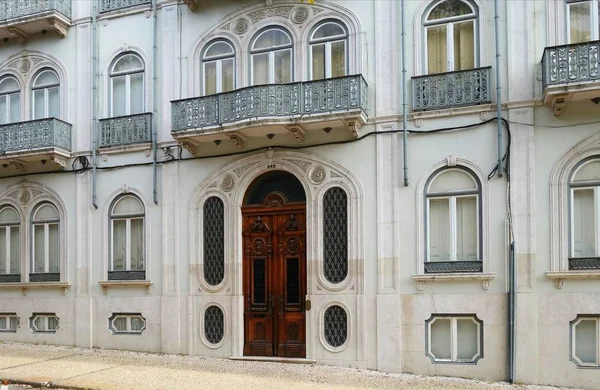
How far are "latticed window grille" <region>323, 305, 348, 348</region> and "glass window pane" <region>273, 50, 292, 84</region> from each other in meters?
5.34

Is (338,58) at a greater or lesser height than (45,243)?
greater

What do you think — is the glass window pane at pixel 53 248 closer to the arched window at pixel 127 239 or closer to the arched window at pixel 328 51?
the arched window at pixel 127 239

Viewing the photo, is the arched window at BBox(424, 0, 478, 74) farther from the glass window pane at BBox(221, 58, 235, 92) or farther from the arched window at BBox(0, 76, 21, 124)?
the arched window at BBox(0, 76, 21, 124)

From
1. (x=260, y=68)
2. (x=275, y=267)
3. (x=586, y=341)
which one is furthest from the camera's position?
(x=260, y=68)

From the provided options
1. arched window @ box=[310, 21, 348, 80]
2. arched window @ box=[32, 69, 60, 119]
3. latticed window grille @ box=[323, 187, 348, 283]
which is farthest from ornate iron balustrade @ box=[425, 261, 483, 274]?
arched window @ box=[32, 69, 60, 119]

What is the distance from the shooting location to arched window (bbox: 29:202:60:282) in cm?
1706

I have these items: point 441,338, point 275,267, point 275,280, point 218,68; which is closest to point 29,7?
point 218,68

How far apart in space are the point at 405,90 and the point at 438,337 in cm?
518

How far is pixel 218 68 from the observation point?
51.0 ft

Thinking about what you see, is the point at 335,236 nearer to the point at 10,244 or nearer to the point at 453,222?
the point at 453,222

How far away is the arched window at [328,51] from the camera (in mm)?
14375

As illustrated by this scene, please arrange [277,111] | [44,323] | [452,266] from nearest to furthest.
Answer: [452,266] → [277,111] → [44,323]

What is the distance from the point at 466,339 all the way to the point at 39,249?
11366 mm

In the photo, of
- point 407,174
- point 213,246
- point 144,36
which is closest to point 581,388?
point 407,174
